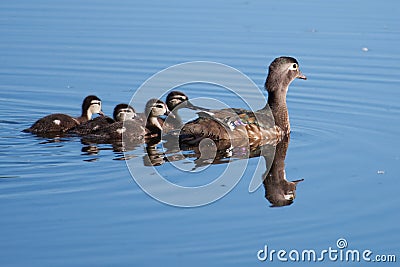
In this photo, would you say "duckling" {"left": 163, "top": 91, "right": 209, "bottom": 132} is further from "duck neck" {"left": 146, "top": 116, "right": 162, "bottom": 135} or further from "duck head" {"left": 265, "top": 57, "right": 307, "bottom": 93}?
"duck head" {"left": 265, "top": 57, "right": 307, "bottom": 93}

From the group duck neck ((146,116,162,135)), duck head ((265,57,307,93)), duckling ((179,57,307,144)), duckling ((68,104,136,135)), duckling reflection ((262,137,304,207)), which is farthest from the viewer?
duck head ((265,57,307,93))

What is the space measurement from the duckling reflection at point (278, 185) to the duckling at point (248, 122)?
0.80m

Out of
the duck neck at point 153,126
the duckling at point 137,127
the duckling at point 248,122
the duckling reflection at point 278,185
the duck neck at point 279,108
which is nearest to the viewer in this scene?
the duckling reflection at point 278,185

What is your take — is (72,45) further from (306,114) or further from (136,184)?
(136,184)

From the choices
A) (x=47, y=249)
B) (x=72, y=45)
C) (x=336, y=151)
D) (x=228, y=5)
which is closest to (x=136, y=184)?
(x=47, y=249)

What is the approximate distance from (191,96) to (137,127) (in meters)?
1.85

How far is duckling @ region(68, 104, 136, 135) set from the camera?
11289 mm

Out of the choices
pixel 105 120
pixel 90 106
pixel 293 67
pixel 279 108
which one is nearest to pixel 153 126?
pixel 105 120

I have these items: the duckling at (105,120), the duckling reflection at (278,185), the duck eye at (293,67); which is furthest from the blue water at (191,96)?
the duck eye at (293,67)

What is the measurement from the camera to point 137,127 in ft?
37.5

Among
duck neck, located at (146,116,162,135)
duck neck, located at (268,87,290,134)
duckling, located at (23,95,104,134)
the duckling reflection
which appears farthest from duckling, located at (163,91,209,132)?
the duckling reflection

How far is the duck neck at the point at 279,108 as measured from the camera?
11570mm

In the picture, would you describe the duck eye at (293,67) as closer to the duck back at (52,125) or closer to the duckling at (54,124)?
the duckling at (54,124)

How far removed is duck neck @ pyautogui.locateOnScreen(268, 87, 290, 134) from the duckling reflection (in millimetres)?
1073
